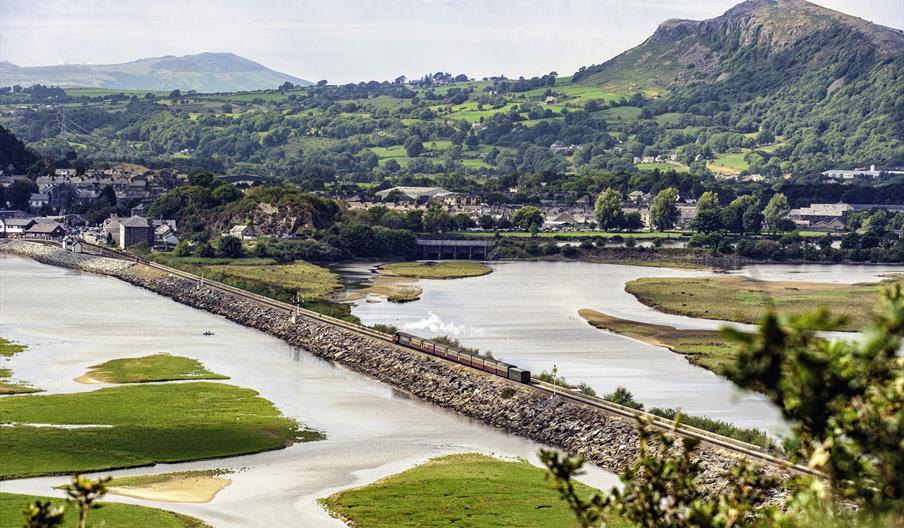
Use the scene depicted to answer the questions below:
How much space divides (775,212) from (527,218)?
33.3 meters

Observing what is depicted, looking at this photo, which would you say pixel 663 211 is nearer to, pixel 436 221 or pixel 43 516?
pixel 436 221

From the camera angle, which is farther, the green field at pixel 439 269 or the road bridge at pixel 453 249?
the road bridge at pixel 453 249

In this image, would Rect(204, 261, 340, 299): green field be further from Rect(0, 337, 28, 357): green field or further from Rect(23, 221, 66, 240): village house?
Rect(23, 221, 66, 240): village house

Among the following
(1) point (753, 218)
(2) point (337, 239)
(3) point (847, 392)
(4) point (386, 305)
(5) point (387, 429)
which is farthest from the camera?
(1) point (753, 218)

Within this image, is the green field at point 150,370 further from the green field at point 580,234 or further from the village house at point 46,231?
the green field at point 580,234

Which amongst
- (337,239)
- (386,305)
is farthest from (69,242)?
(386,305)

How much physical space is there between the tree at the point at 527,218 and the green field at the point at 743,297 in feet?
172

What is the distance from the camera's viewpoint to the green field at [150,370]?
64375 mm

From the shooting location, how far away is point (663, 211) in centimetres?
17725

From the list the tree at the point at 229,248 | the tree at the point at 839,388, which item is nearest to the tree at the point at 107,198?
the tree at the point at 229,248

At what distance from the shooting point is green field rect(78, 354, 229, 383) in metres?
64.4

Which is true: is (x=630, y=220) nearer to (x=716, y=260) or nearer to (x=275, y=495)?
(x=716, y=260)

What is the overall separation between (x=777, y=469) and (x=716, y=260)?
10584 cm

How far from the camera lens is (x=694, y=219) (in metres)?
175
